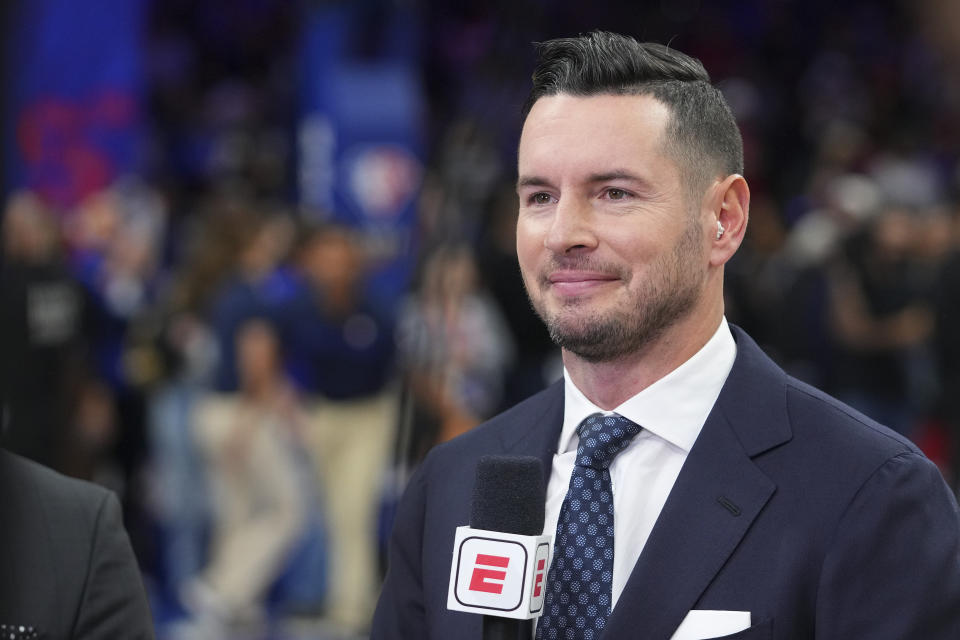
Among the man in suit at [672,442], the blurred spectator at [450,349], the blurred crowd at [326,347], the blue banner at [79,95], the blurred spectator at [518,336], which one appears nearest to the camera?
the man in suit at [672,442]

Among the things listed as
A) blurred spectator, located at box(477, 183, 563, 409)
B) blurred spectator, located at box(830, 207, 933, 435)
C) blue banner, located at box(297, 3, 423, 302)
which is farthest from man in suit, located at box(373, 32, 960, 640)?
blue banner, located at box(297, 3, 423, 302)

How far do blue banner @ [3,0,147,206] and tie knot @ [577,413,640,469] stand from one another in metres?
8.89

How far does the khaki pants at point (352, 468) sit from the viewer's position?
26.9 ft

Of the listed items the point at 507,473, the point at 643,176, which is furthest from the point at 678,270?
the point at 507,473

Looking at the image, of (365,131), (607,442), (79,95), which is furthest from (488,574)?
(79,95)

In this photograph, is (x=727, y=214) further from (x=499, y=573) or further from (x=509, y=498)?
(x=499, y=573)

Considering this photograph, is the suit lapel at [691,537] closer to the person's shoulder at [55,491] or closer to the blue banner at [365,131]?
the person's shoulder at [55,491]

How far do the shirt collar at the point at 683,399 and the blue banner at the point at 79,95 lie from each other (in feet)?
29.2

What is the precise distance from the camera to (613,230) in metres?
2.40

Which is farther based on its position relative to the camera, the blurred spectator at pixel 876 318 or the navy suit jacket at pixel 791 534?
the blurred spectator at pixel 876 318

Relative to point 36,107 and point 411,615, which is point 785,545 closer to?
point 411,615

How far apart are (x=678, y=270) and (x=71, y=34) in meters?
9.57

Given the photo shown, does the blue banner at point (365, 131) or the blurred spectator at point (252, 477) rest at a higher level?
the blue banner at point (365, 131)

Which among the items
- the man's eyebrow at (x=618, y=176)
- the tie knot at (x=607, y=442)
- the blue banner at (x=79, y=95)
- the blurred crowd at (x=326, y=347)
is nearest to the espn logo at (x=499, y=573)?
the tie knot at (x=607, y=442)
